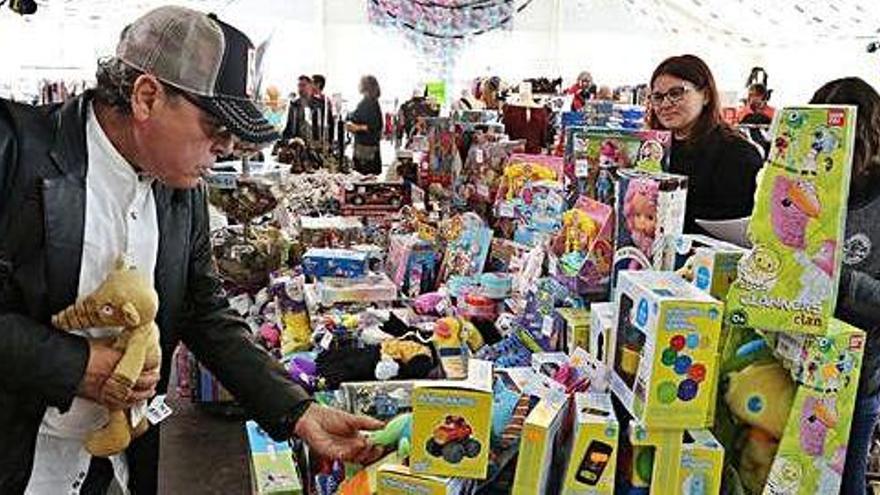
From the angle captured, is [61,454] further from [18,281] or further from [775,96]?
[775,96]

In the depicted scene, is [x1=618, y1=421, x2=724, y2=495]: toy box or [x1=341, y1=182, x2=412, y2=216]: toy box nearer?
[x1=618, y1=421, x2=724, y2=495]: toy box

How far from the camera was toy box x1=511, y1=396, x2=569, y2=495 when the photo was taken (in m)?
1.41

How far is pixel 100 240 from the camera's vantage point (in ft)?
4.78

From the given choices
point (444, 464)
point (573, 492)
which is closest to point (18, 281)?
point (444, 464)

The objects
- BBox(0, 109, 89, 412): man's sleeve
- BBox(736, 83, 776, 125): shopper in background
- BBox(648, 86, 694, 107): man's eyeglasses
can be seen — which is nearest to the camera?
BBox(0, 109, 89, 412): man's sleeve

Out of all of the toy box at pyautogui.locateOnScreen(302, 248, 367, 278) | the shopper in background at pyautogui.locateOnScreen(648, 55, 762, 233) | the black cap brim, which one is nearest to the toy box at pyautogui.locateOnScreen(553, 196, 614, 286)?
the black cap brim

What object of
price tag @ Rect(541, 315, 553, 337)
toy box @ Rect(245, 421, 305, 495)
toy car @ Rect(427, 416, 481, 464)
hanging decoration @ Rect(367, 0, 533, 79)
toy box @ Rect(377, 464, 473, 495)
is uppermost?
hanging decoration @ Rect(367, 0, 533, 79)

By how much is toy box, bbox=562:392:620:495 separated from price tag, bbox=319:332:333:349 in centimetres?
118

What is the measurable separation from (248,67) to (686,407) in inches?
37.5

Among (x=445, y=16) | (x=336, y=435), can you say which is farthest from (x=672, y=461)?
(x=445, y=16)

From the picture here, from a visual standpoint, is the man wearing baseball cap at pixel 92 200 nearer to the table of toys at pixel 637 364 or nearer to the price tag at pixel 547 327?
the table of toys at pixel 637 364

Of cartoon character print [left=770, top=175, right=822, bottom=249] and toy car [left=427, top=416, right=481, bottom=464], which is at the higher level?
cartoon character print [left=770, top=175, right=822, bottom=249]

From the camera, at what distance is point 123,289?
143 centimetres

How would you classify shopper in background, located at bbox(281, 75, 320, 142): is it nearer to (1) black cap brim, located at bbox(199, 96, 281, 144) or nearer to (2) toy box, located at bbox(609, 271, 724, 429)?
(1) black cap brim, located at bbox(199, 96, 281, 144)
